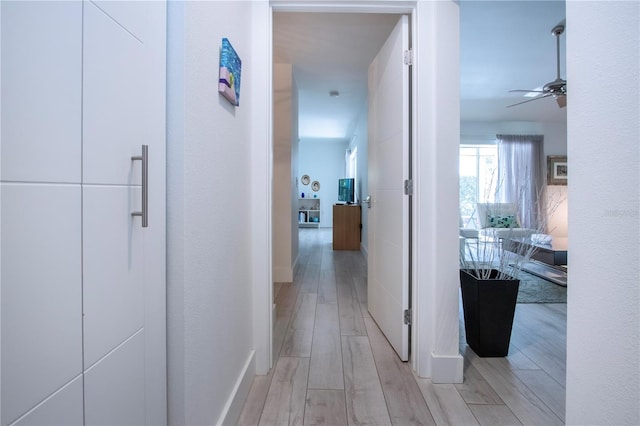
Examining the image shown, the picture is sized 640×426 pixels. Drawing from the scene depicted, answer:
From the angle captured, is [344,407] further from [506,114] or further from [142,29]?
→ [506,114]

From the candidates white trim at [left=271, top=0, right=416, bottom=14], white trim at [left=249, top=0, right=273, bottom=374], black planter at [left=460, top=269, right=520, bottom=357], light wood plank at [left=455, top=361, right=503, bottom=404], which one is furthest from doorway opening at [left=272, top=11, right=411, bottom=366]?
white trim at [left=249, top=0, right=273, bottom=374]

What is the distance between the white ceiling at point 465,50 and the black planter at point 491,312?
224 cm

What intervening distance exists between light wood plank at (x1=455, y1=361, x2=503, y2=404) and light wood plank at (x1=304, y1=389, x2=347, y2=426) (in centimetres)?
60

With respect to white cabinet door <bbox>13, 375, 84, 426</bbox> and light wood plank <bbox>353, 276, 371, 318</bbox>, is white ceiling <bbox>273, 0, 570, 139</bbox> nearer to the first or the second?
light wood plank <bbox>353, 276, 371, 318</bbox>

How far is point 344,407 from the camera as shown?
1462mm

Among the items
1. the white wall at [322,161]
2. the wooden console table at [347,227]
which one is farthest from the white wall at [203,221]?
the white wall at [322,161]

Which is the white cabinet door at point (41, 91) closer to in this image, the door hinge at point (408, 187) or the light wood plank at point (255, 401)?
the light wood plank at point (255, 401)

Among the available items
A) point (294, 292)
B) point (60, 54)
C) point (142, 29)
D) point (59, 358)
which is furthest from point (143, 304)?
point (294, 292)

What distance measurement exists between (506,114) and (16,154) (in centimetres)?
752

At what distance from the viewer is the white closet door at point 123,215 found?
0.64 m

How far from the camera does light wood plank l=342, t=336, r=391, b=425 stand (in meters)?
1.39

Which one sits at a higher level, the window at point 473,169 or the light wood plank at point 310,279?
the window at point 473,169

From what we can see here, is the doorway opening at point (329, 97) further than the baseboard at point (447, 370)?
Yes

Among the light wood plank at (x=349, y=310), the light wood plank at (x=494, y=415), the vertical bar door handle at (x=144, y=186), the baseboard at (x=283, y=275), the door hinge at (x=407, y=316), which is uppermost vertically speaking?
the vertical bar door handle at (x=144, y=186)
